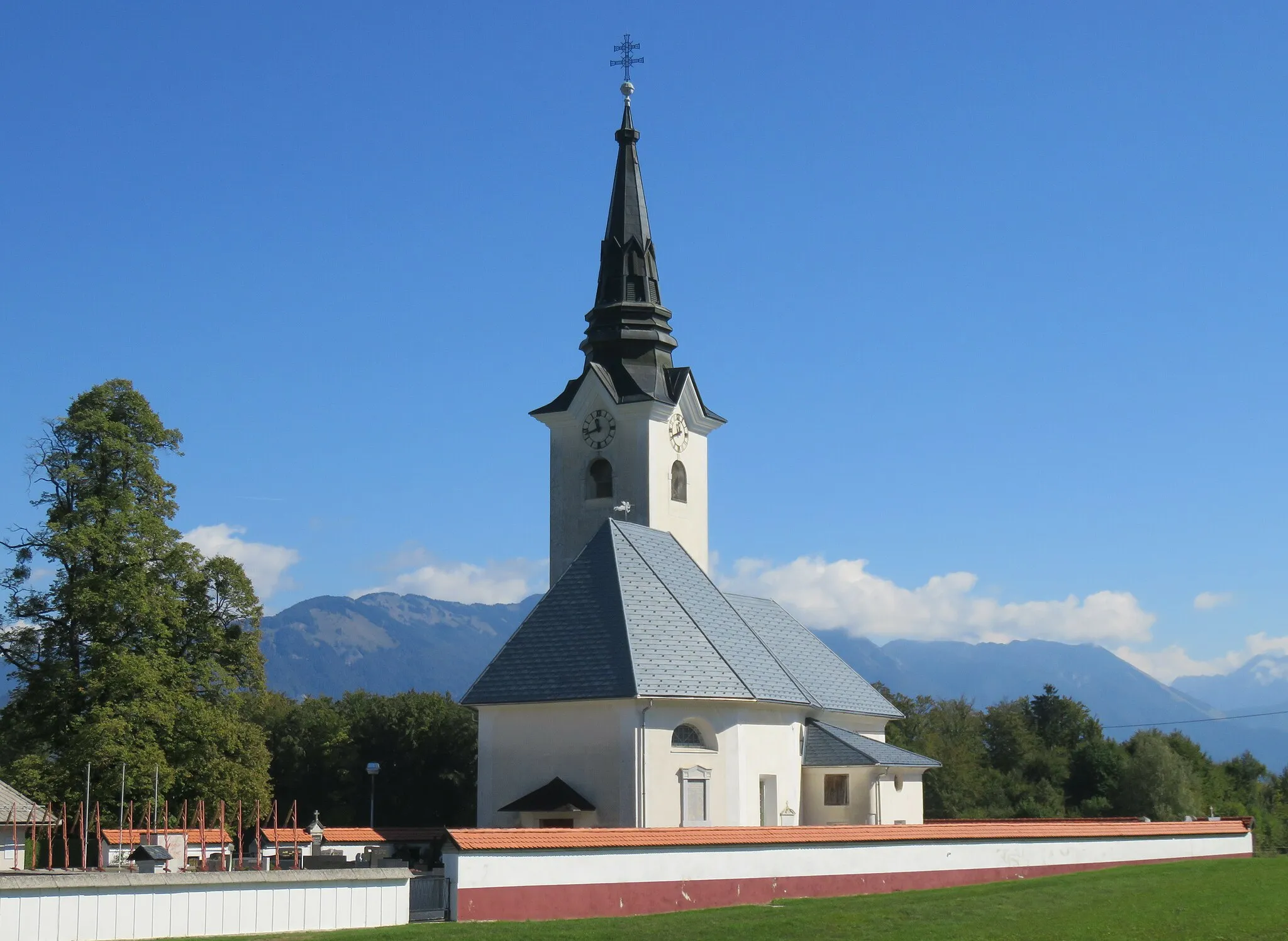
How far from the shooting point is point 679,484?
48594 mm

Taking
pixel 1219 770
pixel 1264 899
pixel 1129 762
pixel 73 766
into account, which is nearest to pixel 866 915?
pixel 1264 899

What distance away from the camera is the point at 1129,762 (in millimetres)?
79438

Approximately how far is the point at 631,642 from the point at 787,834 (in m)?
8.13

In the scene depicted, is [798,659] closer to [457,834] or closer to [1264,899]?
[1264,899]

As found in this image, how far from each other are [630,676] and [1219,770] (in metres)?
66.1

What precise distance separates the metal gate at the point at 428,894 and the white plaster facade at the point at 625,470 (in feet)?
73.3

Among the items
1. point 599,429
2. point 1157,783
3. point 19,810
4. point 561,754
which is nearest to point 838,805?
point 561,754

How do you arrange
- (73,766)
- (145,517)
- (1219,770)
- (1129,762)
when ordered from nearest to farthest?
1. (73,766)
2. (145,517)
3. (1129,762)
4. (1219,770)

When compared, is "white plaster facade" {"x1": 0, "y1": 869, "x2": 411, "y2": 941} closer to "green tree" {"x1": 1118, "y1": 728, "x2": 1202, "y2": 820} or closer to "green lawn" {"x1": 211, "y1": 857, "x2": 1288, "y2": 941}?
"green lawn" {"x1": 211, "y1": 857, "x2": 1288, "y2": 941}

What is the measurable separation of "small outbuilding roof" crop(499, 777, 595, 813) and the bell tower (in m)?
12.6

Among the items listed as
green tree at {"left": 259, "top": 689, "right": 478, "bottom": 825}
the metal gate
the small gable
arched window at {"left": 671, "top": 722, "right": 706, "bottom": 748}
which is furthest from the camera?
green tree at {"left": 259, "top": 689, "right": 478, "bottom": 825}

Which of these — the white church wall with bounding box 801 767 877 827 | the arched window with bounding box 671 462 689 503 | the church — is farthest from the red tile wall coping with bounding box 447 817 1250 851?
the arched window with bounding box 671 462 689 503

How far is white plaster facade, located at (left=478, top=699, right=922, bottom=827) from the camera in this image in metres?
34.2

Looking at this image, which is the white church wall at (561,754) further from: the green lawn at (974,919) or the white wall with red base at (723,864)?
the green lawn at (974,919)
